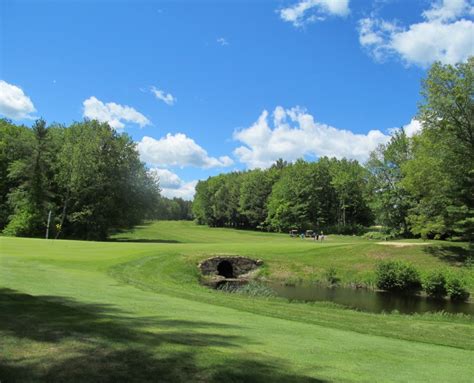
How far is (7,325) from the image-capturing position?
7035 mm

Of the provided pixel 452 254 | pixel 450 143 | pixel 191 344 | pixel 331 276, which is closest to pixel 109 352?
pixel 191 344

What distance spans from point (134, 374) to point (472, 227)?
3908cm

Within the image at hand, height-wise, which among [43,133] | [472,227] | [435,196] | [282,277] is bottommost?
[282,277]

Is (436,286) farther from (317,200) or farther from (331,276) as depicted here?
(317,200)

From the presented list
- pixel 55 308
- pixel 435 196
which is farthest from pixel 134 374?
pixel 435 196

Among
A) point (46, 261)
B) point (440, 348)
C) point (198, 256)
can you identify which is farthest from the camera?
point (198, 256)

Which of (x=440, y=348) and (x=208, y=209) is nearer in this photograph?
(x=440, y=348)

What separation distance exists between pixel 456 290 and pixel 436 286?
1.33m

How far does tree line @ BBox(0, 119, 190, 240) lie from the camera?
5569 cm

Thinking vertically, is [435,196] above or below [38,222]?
above

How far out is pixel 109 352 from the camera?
20.0 ft

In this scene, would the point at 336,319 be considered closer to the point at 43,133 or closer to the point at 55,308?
the point at 55,308

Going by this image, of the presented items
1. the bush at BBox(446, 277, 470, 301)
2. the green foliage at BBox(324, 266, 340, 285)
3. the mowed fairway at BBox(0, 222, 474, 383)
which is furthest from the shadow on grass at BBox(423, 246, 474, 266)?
the mowed fairway at BBox(0, 222, 474, 383)

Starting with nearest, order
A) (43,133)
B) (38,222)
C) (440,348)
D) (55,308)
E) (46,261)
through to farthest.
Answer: (55,308), (440,348), (46,261), (38,222), (43,133)
